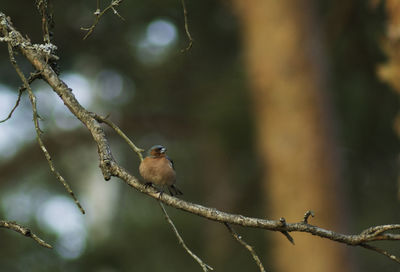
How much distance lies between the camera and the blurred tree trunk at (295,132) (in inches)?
310

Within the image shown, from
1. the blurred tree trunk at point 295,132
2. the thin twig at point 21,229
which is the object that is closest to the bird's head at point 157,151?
the thin twig at point 21,229

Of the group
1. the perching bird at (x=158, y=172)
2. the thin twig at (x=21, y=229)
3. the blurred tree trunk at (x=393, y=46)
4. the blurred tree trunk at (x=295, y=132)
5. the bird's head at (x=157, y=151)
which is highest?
the blurred tree trunk at (x=295, y=132)

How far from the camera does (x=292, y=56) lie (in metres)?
8.25

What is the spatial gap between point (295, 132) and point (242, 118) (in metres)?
1.94

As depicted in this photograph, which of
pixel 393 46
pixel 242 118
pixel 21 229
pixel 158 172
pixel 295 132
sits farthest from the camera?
pixel 242 118

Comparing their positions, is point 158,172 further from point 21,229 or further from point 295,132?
point 295,132

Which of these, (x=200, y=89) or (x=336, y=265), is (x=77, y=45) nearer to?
(x=200, y=89)

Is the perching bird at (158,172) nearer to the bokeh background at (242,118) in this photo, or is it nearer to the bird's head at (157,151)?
the bird's head at (157,151)

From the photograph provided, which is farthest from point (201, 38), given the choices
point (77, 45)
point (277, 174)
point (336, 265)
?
point (336, 265)

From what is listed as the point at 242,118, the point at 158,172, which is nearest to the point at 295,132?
the point at 242,118

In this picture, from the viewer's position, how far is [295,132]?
8.12 m

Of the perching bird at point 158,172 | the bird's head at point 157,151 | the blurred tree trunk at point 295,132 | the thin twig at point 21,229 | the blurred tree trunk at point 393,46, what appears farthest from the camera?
the blurred tree trunk at point 295,132

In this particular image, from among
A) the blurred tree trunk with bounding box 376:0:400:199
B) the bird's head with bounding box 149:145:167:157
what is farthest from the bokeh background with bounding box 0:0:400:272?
the bird's head with bounding box 149:145:167:157

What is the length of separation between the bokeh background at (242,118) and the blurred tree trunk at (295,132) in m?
0.02
